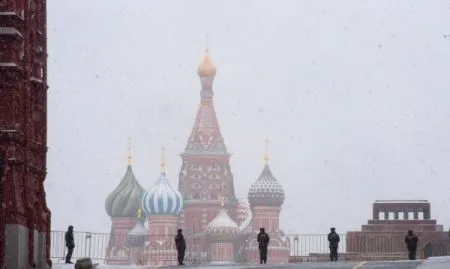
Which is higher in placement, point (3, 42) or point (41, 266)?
point (3, 42)

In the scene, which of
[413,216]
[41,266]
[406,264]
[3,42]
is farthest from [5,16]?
[413,216]

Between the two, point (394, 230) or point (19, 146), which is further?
point (394, 230)

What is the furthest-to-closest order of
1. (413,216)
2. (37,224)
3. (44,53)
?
1. (413,216)
2. (44,53)
3. (37,224)

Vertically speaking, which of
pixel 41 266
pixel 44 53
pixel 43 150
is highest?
pixel 44 53

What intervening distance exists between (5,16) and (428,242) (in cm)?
6978

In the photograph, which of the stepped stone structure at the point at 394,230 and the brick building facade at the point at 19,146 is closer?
the brick building facade at the point at 19,146

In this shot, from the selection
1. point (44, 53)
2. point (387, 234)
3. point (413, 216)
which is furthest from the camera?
point (413, 216)

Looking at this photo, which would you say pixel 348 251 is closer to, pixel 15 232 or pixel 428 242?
pixel 428 242

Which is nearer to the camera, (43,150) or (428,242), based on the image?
(43,150)

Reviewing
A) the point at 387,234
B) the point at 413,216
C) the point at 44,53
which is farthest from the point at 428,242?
the point at 44,53

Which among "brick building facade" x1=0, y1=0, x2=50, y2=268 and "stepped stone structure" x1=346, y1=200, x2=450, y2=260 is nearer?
"brick building facade" x1=0, y1=0, x2=50, y2=268

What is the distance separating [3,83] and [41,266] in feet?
20.7

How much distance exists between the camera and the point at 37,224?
146 feet

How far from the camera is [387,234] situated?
103 meters
